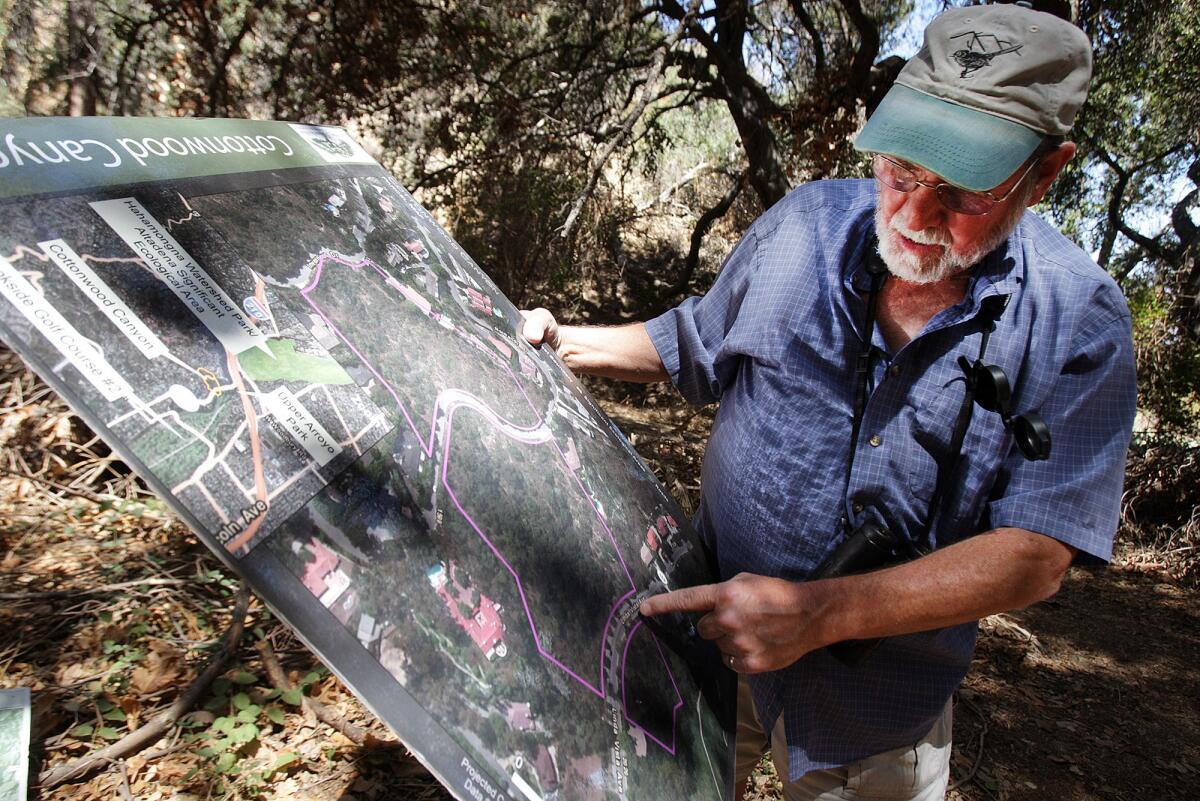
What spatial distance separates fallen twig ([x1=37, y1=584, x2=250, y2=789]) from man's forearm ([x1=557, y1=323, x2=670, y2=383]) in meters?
1.62

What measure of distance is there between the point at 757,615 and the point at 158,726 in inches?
88.5

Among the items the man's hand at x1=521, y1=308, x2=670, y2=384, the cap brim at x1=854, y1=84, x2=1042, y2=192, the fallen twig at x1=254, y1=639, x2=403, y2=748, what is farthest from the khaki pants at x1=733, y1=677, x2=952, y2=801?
the fallen twig at x1=254, y1=639, x2=403, y2=748

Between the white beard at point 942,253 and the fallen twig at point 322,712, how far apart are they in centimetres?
235

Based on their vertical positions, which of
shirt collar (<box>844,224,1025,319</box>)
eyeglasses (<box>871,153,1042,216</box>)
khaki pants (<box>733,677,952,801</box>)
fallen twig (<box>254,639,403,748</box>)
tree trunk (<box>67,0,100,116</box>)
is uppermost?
tree trunk (<box>67,0,100,116</box>)

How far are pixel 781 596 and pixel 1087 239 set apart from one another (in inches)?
408

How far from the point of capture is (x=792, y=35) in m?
7.43

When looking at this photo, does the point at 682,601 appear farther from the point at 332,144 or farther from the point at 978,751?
the point at 978,751

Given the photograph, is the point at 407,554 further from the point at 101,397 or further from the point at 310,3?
the point at 310,3

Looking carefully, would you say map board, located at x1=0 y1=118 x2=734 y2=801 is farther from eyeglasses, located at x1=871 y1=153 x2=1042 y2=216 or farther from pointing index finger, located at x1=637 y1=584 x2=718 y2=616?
eyeglasses, located at x1=871 y1=153 x2=1042 y2=216

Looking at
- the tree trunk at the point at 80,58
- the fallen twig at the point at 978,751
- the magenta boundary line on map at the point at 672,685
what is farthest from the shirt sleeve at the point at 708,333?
the tree trunk at the point at 80,58

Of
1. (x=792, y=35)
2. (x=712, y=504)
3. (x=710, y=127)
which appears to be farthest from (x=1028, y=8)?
(x=710, y=127)

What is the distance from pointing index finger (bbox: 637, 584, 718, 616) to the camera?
52.2 inches

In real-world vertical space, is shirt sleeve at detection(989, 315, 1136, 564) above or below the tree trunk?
below

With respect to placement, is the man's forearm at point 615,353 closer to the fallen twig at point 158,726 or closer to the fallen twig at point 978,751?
the fallen twig at point 158,726
